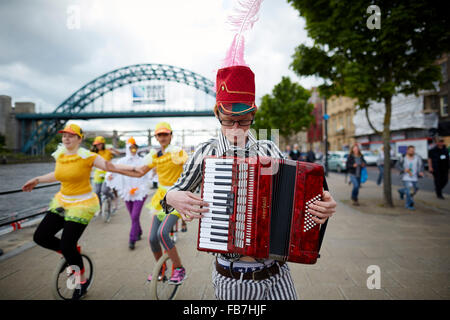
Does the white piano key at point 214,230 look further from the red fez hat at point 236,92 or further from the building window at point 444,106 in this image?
the building window at point 444,106

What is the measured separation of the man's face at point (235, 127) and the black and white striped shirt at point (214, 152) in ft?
0.14

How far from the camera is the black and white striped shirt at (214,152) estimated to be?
169 cm

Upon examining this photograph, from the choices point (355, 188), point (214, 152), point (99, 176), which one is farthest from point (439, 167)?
point (99, 176)

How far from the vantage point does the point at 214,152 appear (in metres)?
1.77

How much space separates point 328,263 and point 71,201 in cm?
374

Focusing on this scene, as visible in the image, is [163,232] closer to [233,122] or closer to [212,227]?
[212,227]

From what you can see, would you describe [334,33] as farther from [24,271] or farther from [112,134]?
[112,134]

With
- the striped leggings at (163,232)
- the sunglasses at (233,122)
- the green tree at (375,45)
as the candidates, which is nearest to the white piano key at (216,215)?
the sunglasses at (233,122)

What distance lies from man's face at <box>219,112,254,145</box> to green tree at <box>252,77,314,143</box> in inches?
1143

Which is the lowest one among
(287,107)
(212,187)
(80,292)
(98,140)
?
(80,292)

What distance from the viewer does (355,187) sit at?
303 inches

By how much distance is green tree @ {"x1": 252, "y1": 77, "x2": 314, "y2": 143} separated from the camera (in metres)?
30.3

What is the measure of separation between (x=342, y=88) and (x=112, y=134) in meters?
12.4
